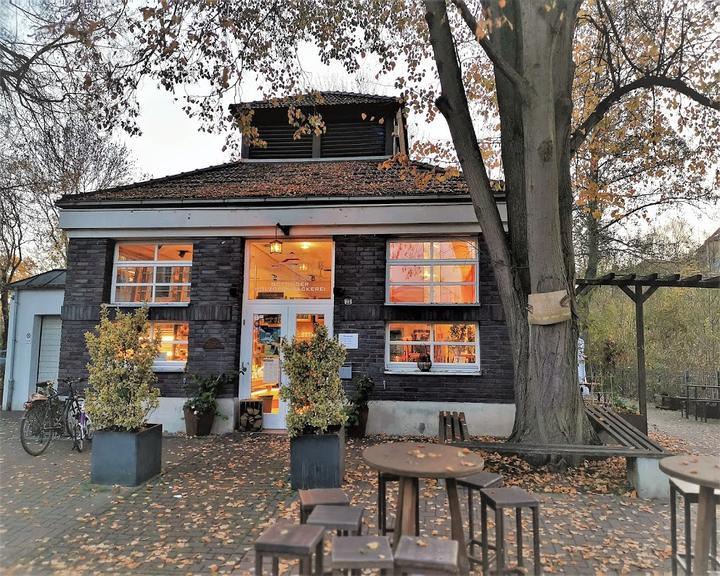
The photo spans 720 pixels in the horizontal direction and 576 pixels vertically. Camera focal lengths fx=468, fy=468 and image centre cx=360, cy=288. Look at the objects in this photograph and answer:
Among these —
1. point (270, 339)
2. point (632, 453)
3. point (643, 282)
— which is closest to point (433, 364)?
point (270, 339)

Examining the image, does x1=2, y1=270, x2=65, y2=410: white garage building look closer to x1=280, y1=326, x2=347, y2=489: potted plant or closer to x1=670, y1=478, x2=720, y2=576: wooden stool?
x1=280, y1=326, x2=347, y2=489: potted plant

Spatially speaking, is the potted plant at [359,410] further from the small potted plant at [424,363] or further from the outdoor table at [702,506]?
the outdoor table at [702,506]

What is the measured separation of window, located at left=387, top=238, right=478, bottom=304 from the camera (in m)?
8.87

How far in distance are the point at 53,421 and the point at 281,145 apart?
26.0 feet

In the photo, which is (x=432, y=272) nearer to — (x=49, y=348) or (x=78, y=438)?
(x=78, y=438)

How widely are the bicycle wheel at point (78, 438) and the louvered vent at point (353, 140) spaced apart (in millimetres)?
7954

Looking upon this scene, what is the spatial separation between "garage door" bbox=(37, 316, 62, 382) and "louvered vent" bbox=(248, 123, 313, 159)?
6.68 meters

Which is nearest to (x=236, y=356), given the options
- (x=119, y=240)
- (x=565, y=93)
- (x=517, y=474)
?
(x=119, y=240)

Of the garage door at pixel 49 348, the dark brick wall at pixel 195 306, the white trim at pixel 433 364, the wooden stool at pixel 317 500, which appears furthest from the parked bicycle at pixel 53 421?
the wooden stool at pixel 317 500

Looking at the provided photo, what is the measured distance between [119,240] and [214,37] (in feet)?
14.5

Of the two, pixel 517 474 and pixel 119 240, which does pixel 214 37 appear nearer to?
pixel 119 240

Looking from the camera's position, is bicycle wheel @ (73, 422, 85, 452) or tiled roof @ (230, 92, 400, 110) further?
tiled roof @ (230, 92, 400, 110)

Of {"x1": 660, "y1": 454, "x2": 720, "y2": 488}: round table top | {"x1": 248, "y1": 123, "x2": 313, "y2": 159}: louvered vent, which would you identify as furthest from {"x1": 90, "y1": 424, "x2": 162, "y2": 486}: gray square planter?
{"x1": 248, "y1": 123, "x2": 313, "y2": 159}: louvered vent

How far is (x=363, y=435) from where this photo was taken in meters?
8.41
